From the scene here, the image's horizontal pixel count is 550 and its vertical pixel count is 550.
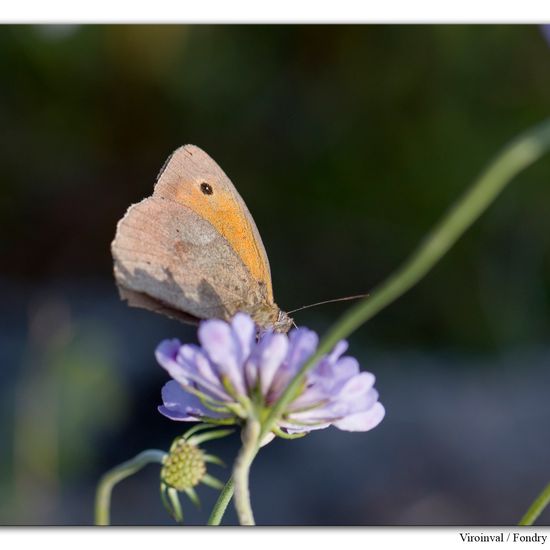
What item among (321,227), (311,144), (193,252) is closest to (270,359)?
(193,252)

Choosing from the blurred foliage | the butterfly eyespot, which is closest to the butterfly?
the butterfly eyespot

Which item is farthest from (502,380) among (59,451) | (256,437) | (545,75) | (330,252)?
(256,437)

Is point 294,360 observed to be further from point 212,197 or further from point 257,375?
point 212,197

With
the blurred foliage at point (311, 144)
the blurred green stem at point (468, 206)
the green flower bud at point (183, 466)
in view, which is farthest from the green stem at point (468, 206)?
the blurred foliage at point (311, 144)

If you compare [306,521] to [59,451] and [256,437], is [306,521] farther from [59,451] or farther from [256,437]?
[256,437]

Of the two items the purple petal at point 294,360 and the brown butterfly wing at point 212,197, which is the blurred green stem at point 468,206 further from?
the brown butterfly wing at point 212,197

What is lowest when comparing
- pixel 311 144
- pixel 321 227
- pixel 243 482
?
pixel 243 482
